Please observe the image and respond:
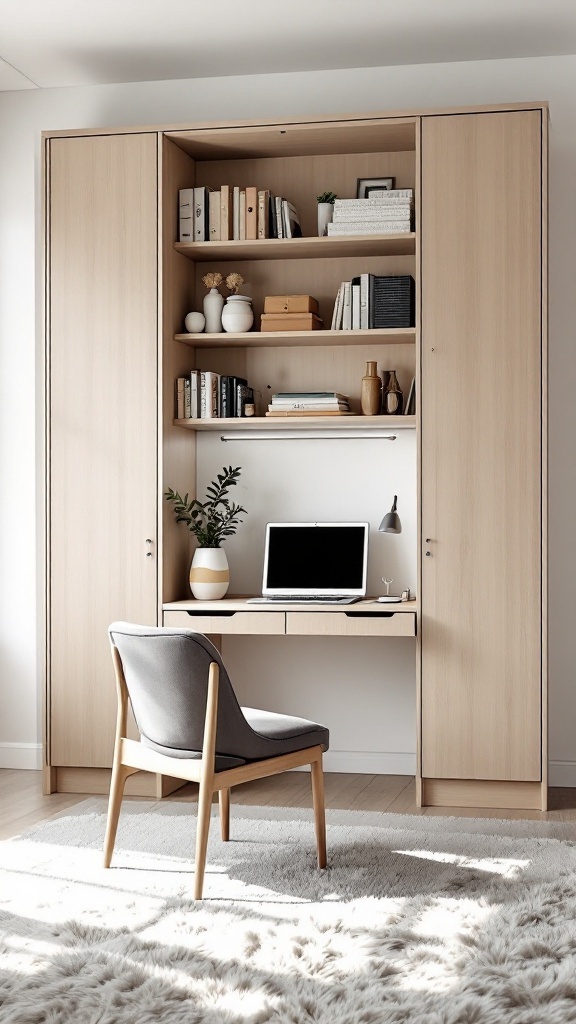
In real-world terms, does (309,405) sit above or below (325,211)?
below

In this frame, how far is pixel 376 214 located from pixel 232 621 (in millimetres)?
1773

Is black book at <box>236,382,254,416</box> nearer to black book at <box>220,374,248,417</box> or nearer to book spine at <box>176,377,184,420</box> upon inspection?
black book at <box>220,374,248,417</box>

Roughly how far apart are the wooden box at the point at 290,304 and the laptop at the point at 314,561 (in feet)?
3.02

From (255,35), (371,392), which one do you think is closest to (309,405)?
(371,392)

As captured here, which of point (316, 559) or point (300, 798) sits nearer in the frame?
point (300, 798)

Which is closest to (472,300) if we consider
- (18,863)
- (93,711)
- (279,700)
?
(279,700)

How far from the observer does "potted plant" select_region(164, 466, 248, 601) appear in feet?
14.4

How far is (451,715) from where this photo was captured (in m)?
4.08

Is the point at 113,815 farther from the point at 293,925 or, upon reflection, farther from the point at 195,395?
the point at 195,395

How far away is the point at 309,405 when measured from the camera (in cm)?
439

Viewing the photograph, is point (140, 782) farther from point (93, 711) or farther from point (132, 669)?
point (132, 669)

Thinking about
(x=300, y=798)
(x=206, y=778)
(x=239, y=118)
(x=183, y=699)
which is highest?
(x=239, y=118)

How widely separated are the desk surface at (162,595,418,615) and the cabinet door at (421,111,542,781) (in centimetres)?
14

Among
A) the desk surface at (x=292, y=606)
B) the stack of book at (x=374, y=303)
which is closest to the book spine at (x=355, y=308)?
the stack of book at (x=374, y=303)
